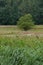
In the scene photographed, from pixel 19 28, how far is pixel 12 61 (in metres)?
29.8

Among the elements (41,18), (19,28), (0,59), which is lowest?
(41,18)

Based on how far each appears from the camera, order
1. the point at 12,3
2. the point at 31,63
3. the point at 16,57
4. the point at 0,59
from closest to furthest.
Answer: the point at 31,63 → the point at 16,57 → the point at 0,59 → the point at 12,3

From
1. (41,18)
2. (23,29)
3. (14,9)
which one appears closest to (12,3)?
(14,9)

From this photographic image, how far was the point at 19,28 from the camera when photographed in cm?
3606

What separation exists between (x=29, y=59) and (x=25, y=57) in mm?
194

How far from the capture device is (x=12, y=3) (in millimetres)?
46812

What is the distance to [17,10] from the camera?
149 feet

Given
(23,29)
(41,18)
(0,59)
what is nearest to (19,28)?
(23,29)

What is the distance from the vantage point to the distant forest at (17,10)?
145ft

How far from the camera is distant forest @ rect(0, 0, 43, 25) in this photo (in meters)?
44.1

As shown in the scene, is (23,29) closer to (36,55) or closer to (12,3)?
(12,3)

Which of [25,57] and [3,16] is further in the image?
[3,16]

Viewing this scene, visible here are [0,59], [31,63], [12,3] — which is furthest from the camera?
[12,3]

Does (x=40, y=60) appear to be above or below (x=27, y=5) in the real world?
above
